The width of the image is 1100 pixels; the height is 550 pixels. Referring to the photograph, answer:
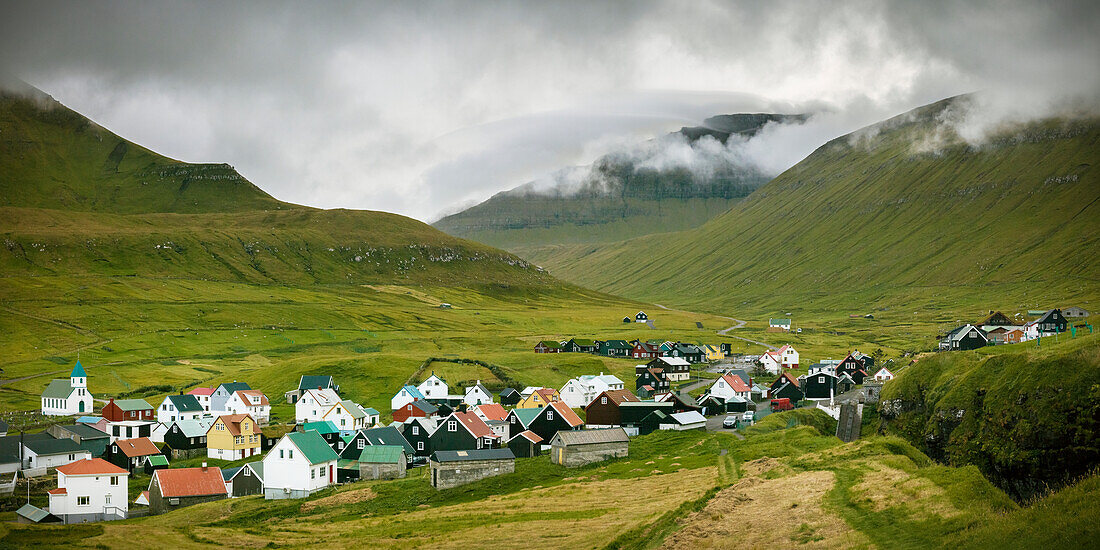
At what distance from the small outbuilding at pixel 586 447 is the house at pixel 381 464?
12762 mm

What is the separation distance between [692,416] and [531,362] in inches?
1966

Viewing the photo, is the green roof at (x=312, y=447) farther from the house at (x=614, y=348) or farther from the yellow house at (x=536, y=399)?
the house at (x=614, y=348)

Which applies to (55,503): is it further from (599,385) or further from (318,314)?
(318,314)

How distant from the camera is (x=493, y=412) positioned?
3118 inches

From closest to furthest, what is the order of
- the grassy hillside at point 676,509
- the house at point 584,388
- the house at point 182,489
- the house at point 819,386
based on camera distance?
the grassy hillside at point 676,509, the house at point 182,489, the house at point 819,386, the house at point 584,388

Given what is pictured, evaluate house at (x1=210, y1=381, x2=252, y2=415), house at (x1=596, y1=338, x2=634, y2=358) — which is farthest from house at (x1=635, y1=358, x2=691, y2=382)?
house at (x1=210, y1=381, x2=252, y2=415)

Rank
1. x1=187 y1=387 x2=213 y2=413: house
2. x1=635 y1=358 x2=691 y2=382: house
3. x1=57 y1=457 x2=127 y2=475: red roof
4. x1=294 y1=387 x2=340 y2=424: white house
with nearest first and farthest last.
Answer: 1. x1=57 y1=457 x2=127 y2=475: red roof
2. x1=294 y1=387 x2=340 y2=424: white house
3. x1=187 y1=387 x2=213 y2=413: house
4. x1=635 y1=358 x2=691 y2=382: house

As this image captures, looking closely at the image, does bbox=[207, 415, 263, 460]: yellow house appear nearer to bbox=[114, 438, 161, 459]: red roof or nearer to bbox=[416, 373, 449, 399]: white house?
bbox=[114, 438, 161, 459]: red roof

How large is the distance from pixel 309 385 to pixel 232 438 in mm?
26420

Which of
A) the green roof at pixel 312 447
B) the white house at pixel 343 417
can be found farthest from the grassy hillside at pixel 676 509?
the white house at pixel 343 417

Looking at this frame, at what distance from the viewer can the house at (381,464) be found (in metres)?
66.1

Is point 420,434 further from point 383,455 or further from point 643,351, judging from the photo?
point 643,351

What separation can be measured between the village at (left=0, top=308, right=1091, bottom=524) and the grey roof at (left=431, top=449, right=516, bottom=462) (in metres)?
0.13

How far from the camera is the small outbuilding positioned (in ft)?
198
